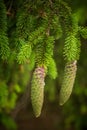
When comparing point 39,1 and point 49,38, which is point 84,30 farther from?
point 39,1

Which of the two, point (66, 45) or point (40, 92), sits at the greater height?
point (66, 45)

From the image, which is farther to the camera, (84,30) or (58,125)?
(58,125)

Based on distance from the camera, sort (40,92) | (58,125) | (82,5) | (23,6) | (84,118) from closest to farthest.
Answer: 1. (40,92)
2. (23,6)
3. (82,5)
4. (84,118)
5. (58,125)

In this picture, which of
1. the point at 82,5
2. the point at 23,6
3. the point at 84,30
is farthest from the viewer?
the point at 82,5

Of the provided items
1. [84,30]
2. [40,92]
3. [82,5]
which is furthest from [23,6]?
[82,5]

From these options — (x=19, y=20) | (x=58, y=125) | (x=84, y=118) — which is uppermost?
(x=19, y=20)

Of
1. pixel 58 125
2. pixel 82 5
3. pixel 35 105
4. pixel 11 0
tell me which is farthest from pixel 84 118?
pixel 35 105

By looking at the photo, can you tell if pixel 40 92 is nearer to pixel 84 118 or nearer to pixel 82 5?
pixel 82 5

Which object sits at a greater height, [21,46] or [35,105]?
[21,46]

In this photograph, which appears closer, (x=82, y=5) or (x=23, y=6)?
(x=23, y=6)
